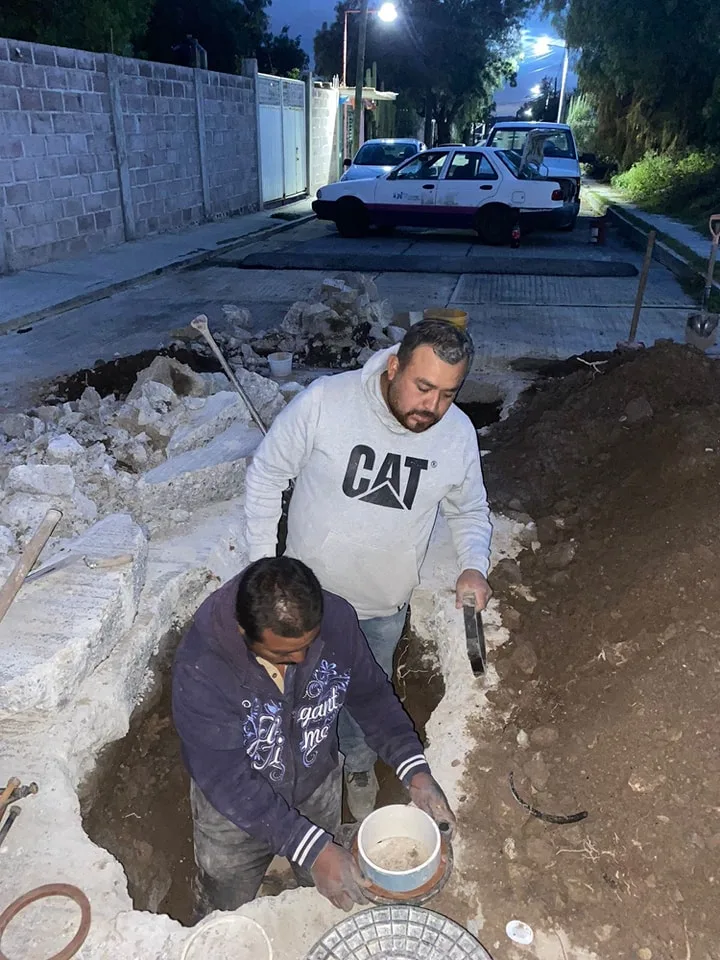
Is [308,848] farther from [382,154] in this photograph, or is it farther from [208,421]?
[382,154]

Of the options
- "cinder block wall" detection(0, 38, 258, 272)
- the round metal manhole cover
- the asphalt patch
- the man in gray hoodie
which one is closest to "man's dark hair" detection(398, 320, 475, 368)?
the man in gray hoodie

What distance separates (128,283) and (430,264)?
5.09 m

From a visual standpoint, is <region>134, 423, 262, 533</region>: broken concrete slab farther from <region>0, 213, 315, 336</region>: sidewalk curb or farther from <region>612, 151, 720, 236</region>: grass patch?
<region>612, 151, 720, 236</region>: grass patch

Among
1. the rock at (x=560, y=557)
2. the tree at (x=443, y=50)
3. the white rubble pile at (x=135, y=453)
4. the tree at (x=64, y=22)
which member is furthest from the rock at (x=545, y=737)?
the tree at (x=443, y=50)

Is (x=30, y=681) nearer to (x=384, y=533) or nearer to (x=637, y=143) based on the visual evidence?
(x=384, y=533)

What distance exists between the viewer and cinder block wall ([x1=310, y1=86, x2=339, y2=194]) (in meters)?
21.8

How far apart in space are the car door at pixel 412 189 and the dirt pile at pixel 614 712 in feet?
35.2

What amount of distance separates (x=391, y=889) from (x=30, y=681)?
63.4 inches

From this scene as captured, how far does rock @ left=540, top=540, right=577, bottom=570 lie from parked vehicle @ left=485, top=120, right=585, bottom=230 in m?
11.8

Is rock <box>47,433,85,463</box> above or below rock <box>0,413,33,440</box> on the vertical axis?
above

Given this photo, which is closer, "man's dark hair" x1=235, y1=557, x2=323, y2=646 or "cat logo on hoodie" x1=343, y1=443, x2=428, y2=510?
"man's dark hair" x1=235, y1=557, x2=323, y2=646

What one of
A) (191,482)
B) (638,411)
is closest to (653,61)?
(638,411)

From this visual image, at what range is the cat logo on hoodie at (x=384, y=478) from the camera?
2.47 m

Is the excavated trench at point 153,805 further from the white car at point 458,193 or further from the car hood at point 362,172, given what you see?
the car hood at point 362,172
